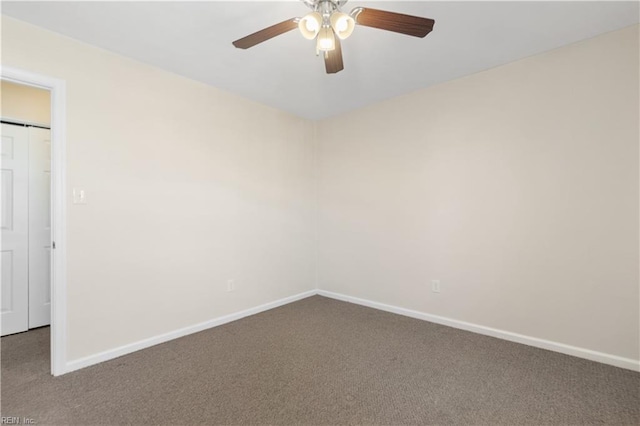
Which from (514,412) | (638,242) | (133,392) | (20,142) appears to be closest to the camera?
(514,412)

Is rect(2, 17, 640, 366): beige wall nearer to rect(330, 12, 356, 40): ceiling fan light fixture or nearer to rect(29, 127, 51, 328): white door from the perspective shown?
rect(29, 127, 51, 328): white door

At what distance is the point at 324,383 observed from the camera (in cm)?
204

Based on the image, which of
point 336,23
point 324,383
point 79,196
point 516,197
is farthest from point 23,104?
point 516,197

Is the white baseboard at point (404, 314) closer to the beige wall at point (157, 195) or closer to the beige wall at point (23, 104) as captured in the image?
the beige wall at point (157, 195)

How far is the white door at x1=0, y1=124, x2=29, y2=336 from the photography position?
2896 mm

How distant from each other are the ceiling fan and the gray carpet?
6.79ft

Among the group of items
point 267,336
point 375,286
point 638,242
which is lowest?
point 267,336

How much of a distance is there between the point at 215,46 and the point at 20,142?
227cm

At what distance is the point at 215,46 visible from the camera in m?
2.35

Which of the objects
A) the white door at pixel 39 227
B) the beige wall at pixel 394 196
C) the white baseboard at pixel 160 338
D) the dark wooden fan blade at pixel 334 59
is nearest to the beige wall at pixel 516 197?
the beige wall at pixel 394 196

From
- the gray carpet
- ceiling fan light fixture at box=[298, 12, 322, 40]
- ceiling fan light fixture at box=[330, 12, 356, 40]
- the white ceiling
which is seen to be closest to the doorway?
the gray carpet

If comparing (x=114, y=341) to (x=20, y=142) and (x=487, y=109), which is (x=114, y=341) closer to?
(x=20, y=142)

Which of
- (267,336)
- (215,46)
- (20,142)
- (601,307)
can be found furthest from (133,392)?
(601,307)

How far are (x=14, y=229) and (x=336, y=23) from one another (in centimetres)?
351
